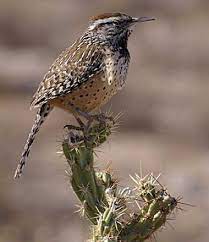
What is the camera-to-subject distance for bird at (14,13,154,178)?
18.7 feet

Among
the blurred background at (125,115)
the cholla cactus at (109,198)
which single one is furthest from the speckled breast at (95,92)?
the blurred background at (125,115)

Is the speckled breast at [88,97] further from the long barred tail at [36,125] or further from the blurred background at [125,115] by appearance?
the blurred background at [125,115]

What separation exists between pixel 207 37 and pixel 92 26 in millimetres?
14894

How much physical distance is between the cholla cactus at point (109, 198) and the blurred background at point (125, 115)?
11.1ft

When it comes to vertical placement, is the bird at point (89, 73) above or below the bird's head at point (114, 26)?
below

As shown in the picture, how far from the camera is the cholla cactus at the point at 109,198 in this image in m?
4.77

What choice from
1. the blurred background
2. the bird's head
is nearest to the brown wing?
the bird's head

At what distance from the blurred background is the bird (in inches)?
96.9

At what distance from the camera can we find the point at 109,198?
4.83m

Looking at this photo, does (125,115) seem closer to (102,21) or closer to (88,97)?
(102,21)

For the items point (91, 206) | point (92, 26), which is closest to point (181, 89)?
point (92, 26)

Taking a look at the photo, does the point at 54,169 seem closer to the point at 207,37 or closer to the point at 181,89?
the point at 181,89

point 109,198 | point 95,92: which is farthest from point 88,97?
point 109,198

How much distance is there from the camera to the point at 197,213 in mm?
13172
